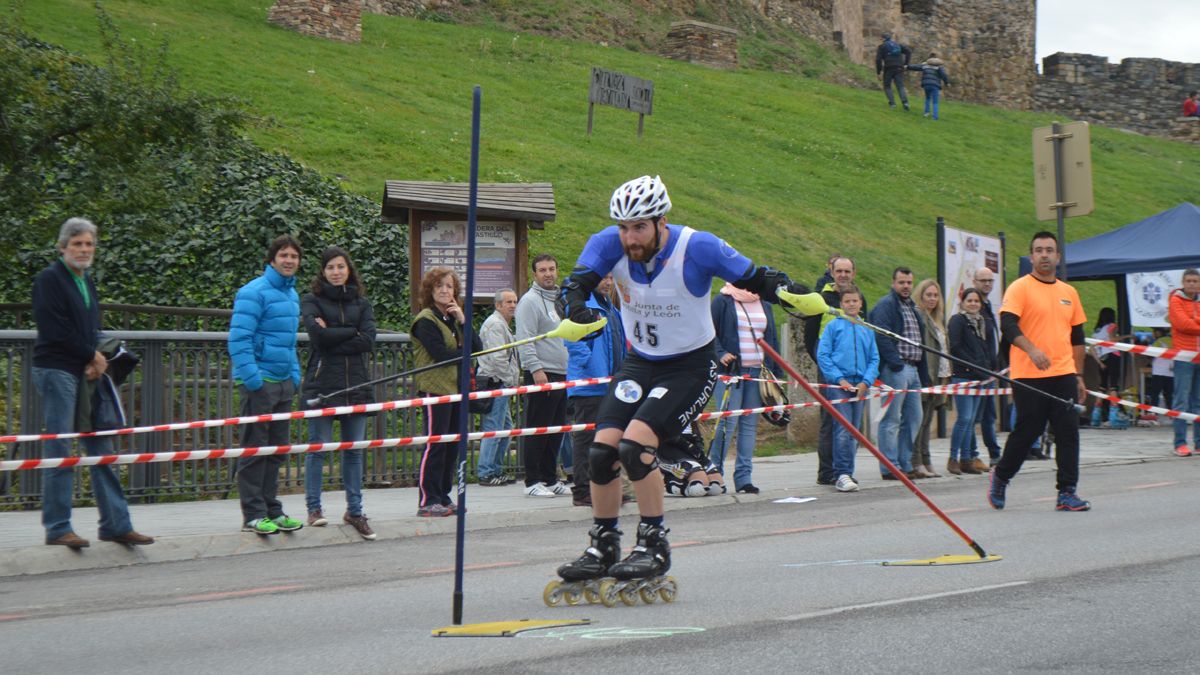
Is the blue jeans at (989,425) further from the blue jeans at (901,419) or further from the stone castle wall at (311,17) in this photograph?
the stone castle wall at (311,17)

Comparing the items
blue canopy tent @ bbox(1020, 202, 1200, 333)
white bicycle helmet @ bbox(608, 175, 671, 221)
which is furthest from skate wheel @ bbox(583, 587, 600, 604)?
blue canopy tent @ bbox(1020, 202, 1200, 333)

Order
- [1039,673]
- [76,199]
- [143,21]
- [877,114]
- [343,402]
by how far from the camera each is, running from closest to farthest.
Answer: [1039,673], [343,402], [76,199], [143,21], [877,114]

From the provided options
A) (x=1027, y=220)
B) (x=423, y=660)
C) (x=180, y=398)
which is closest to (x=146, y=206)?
(x=180, y=398)

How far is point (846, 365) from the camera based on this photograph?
1399 cm

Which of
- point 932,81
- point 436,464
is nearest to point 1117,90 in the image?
point 932,81

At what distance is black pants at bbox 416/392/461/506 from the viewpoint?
1191cm

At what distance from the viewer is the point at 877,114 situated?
43.4 metres

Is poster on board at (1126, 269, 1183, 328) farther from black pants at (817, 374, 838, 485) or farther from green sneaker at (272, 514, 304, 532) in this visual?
green sneaker at (272, 514, 304, 532)

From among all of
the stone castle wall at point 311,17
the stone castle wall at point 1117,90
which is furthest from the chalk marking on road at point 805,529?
the stone castle wall at point 1117,90

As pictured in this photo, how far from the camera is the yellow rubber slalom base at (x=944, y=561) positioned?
8602 mm

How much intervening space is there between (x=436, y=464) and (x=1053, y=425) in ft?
16.1

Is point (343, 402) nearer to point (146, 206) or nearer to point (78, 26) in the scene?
point (146, 206)

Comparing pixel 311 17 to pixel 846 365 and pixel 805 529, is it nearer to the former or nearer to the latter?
pixel 846 365

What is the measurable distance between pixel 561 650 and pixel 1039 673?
6.16 feet
